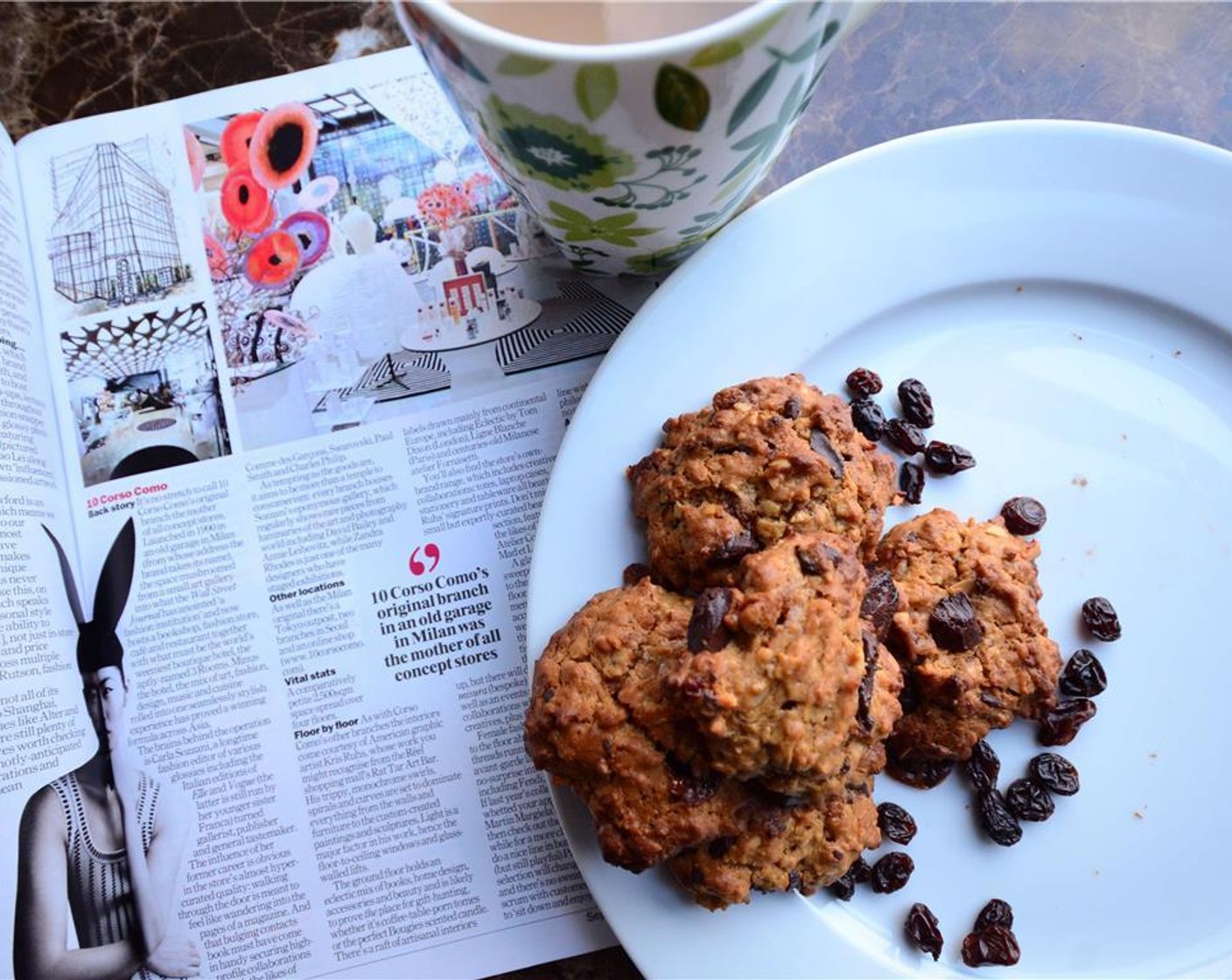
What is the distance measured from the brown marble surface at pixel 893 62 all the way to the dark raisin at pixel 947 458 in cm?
45

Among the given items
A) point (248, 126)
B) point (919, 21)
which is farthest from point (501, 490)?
point (919, 21)

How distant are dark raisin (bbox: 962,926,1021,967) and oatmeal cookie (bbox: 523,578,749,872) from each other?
334mm

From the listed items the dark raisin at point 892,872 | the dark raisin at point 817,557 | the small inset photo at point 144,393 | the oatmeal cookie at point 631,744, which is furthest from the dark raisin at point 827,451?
the small inset photo at point 144,393

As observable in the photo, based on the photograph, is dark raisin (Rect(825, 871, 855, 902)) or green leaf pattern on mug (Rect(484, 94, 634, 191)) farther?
dark raisin (Rect(825, 871, 855, 902))

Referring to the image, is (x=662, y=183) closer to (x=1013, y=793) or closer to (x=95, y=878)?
(x=1013, y=793)

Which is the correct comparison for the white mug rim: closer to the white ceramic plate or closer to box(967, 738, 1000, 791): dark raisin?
the white ceramic plate

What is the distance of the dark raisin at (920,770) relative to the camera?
1132mm

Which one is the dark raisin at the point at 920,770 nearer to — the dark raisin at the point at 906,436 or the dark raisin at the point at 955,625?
the dark raisin at the point at 955,625

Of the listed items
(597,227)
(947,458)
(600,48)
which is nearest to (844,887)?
(947,458)

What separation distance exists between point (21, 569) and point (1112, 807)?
1.30m

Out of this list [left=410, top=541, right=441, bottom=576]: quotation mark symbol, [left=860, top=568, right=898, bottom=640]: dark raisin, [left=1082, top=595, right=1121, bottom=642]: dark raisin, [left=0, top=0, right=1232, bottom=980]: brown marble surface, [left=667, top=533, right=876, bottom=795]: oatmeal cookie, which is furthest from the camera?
[left=0, top=0, right=1232, bottom=980]: brown marble surface

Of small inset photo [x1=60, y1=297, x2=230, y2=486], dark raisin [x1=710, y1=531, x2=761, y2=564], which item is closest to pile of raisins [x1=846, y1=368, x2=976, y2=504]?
dark raisin [x1=710, y1=531, x2=761, y2=564]

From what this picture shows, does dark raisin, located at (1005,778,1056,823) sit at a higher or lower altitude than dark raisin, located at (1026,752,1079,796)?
lower

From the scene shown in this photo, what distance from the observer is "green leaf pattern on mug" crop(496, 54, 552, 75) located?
31.6 inches
